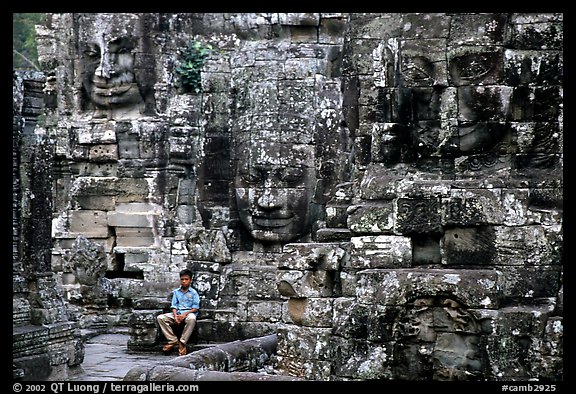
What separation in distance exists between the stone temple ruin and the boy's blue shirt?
339 mm

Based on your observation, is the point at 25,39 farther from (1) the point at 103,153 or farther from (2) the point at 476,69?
(2) the point at 476,69

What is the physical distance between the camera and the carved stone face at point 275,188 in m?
14.8

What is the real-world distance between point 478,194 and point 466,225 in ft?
0.88

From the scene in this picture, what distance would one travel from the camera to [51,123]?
67.9 feet

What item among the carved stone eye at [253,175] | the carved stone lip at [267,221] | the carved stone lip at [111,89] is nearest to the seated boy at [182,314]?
the carved stone lip at [267,221]

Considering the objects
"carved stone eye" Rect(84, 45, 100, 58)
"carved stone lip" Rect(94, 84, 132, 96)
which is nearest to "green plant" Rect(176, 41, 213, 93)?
"carved stone lip" Rect(94, 84, 132, 96)

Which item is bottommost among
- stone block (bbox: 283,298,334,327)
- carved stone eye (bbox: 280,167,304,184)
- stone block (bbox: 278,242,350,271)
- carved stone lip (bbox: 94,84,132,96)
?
stone block (bbox: 283,298,334,327)

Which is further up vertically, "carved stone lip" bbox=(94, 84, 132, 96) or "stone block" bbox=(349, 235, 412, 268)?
"carved stone lip" bbox=(94, 84, 132, 96)

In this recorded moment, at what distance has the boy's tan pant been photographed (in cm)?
1409

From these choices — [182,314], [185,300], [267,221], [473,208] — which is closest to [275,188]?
[267,221]

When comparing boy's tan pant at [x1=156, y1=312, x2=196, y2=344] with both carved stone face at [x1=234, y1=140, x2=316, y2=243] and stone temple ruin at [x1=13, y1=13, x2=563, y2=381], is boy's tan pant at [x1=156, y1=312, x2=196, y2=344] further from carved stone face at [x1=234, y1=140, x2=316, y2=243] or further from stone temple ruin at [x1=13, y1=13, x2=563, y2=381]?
carved stone face at [x1=234, y1=140, x2=316, y2=243]

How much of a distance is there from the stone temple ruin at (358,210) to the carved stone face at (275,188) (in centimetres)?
2
